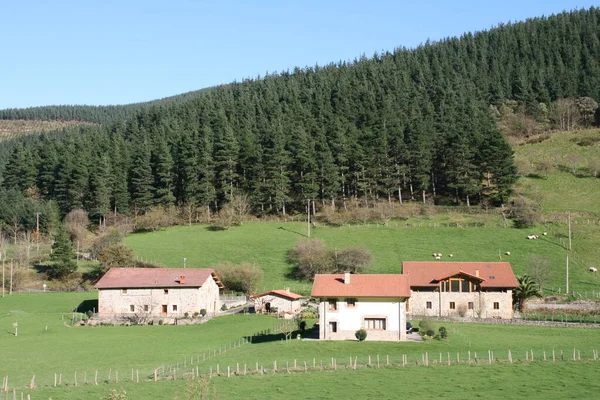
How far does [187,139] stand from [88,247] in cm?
2469

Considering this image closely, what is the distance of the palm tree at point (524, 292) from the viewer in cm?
6444

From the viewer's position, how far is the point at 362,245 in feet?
268

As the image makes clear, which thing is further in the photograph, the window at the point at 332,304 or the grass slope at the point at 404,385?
the window at the point at 332,304

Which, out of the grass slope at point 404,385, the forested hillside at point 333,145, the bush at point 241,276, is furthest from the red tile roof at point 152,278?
the grass slope at point 404,385

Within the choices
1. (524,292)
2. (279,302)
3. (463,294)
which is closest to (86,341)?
(279,302)

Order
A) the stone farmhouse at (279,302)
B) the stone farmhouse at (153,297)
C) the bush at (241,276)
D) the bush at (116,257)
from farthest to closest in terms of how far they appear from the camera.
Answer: the bush at (116,257) < the bush at (241,276) < the stone farmhouse at (153,297) < the stone farmhouse at (279,302)

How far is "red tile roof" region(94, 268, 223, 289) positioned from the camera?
68188 millimetres

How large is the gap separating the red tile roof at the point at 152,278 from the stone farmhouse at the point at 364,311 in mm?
20708

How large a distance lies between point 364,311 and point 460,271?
54.7 feet

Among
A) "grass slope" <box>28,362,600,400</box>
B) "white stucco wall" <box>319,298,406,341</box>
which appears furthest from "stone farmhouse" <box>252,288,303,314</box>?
"grass slope" <box>28,362,600,400</box>

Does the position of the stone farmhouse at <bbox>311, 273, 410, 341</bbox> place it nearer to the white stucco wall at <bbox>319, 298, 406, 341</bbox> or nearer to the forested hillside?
the white stucco wall at <bbox>319, 298, 406, 341</bbox>

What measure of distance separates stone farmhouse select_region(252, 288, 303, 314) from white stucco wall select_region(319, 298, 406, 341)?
15.5 metres

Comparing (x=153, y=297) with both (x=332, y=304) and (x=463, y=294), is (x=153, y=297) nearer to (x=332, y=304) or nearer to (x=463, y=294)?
(x=332, y=304)

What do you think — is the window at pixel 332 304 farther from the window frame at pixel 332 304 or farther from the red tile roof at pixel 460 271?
the red tile roof at pixel 460 271
